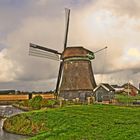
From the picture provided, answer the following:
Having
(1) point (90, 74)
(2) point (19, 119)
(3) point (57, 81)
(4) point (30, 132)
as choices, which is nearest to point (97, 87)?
(1) point (90, 74)

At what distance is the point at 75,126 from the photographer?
33188 mm

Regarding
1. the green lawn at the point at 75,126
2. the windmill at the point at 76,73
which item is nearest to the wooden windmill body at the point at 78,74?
the windmill at the point at 76,73

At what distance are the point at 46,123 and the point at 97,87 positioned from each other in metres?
31.2

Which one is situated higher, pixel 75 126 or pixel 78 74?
pixel 78 74

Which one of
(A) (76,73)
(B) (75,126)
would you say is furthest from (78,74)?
(B) (75,126)

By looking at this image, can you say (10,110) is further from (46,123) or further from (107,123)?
(107,123)

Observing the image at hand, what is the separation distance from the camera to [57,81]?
73688 millimetres

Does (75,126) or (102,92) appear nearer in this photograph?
(75,126)

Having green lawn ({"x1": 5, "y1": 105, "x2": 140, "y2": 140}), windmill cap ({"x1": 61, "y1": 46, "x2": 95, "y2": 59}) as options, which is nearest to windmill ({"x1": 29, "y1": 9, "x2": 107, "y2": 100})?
windmill cap ({"x1": 61, "y1": 46, "x2": 95, "y2": 59})

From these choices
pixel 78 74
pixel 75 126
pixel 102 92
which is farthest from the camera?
pixel 78 74

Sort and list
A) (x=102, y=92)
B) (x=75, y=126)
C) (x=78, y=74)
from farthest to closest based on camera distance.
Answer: (x=78, y=74) → (x=102, y=92) → (x=75, y=126)

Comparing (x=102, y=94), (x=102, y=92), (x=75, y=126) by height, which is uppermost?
(x=102, y=92)

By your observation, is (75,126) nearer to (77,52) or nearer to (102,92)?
(102,92)

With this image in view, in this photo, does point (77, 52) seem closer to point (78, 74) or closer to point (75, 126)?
point (78, 74)
